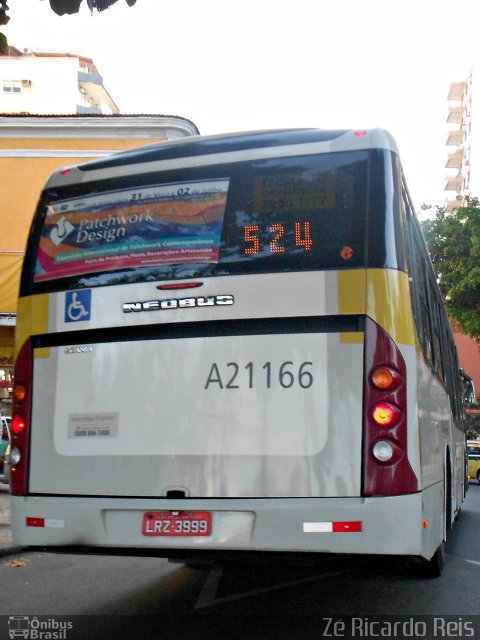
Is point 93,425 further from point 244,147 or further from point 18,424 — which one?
point 244,147

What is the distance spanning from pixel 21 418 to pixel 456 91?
9639 cm

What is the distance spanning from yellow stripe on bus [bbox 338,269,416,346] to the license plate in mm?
1342

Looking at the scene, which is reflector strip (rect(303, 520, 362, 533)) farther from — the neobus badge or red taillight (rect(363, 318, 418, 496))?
the neobus badge

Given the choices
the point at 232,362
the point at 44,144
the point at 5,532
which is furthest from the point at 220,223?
the point at 44,144

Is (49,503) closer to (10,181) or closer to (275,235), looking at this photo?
(275,235)

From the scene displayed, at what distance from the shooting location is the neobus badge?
5.64m

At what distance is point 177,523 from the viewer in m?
5.50

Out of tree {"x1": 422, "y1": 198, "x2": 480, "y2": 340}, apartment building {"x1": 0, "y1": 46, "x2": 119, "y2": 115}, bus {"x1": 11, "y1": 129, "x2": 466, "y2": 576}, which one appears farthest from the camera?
apartment building {"x1": 0, "y1": 46, "x2": 119, "y2": 115}

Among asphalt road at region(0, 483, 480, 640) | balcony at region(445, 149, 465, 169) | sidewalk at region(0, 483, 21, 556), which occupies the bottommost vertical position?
asphalt road at region(0, 483, 480, 640)

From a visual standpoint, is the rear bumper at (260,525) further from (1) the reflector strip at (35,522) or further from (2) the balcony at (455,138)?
(2) the balcony at (455,138)

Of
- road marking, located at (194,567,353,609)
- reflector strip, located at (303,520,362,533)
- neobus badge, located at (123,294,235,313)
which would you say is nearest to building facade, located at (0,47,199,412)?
road marking, located at (194,567,353,609)

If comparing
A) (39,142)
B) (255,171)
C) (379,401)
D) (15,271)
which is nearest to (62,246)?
(255,171)

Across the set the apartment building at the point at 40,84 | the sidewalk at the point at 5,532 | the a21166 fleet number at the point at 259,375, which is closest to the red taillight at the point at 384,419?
the a21166 fleet number at the point at 259,375

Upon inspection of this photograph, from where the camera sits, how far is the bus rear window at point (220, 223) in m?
5.64
